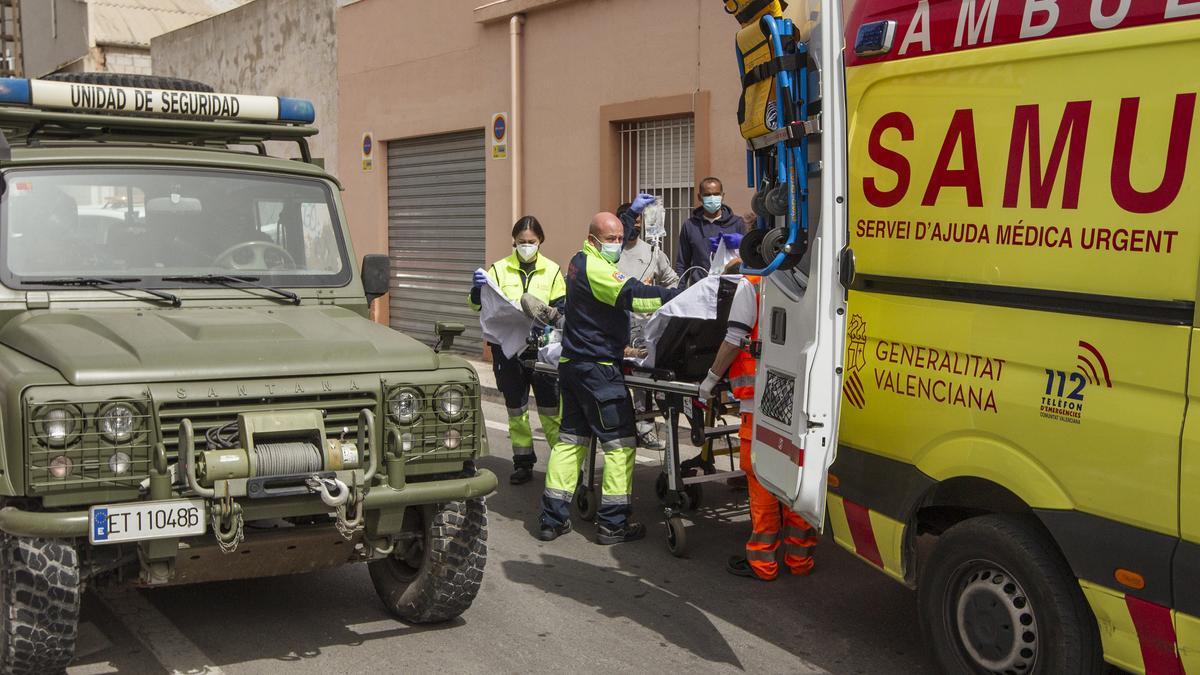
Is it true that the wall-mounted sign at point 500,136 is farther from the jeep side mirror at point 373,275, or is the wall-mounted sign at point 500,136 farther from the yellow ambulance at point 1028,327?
the yellow ambulance at point 1028,327

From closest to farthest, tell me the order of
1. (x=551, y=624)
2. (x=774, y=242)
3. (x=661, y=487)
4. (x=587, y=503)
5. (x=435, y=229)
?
(x=774, y=242) < (x=551, y=624) < (x=587, y=503) < (x=661, y=487) < (x=435, y=229)

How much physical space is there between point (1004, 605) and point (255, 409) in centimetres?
280

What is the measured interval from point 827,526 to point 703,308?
5.62 feet

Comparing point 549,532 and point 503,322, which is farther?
point 503,322

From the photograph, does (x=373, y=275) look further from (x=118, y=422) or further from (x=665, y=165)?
(x=665, y=165)

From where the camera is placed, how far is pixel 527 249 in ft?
26.7

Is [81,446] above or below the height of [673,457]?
above

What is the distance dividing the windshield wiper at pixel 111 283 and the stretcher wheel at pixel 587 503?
9.43ft

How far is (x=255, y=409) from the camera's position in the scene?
4.39 metres

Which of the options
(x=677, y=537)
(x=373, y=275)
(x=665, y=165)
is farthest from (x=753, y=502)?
(x=665, y=165)

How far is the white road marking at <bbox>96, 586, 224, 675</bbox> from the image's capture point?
4.71 metres

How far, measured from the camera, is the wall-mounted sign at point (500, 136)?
46.8ft

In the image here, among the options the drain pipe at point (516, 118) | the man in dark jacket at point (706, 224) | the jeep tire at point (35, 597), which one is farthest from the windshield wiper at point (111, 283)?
the drain pipe at point (516, 118)

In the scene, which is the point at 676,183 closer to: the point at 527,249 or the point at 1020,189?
the point at 527,249
